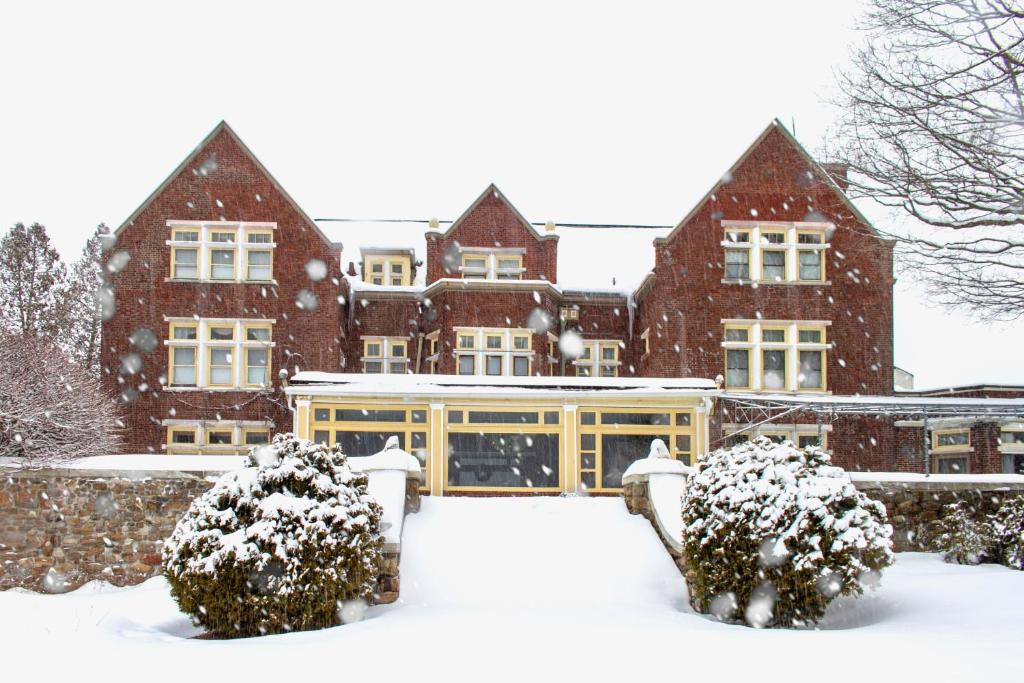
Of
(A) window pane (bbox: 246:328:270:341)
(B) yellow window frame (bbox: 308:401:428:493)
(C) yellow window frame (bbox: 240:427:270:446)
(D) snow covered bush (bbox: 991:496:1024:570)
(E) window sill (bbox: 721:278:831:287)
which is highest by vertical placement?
(E) window sill (bbox: 721:278:831:287)

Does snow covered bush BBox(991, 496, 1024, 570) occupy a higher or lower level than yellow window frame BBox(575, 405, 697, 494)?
lower

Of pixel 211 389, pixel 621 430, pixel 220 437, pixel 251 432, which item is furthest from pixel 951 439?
pixel 211 389

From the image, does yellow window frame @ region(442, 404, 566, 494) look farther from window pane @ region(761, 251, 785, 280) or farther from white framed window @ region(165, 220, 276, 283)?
window pane @ region(761, 251, 785, 280)

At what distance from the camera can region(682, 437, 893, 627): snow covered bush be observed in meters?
10.9

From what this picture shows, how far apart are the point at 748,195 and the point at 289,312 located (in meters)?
13.0

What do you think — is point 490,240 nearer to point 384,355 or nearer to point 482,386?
point 384,355

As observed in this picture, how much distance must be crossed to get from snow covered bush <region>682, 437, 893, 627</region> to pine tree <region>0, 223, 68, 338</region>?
101 feet

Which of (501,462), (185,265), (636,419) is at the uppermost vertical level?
(185,265)

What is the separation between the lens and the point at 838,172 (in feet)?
44.3

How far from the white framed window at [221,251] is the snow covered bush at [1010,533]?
18.3m

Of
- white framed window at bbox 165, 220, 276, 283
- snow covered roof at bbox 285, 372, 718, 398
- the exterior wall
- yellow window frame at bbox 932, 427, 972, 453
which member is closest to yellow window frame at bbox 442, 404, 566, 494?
snow covered roof at bbox 285, 372, 718, 398

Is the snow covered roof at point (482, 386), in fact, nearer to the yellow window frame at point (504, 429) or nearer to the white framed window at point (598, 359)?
the yellow window frame at point (504, 429)

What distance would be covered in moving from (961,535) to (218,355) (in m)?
18.4

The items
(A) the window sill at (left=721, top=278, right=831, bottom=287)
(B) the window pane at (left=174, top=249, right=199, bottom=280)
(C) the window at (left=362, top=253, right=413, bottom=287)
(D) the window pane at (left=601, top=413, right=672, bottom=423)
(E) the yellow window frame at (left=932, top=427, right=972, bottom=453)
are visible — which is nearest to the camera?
(D) the window pane at (left=601, top=413, right=672, bottom=423)
